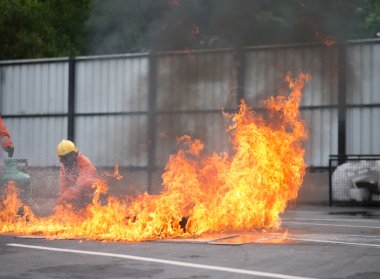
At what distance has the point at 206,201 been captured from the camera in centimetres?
1286

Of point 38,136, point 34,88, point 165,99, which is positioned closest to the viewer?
point 165,99

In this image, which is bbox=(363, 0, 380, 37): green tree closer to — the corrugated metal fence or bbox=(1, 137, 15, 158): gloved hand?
the corrugated metal fence

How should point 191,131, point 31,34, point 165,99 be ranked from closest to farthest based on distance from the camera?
point 165,99, point 191,131, point 31,34

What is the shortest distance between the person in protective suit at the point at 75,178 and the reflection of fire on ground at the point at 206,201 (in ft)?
0.54

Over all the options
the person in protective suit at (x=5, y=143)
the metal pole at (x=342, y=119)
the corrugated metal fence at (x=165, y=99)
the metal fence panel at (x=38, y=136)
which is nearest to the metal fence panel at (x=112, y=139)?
the corrugated metal fence at (x=165, y=99)

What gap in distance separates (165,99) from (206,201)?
11236 millimetres

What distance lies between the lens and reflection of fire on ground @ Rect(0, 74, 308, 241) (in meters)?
12.2

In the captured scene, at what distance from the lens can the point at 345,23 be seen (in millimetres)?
15586

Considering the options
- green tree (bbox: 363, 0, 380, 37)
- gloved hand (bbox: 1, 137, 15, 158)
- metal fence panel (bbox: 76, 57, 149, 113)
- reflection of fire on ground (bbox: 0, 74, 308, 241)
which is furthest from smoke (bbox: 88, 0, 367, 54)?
metal fence panel (bbox: 76, 57, 149, 113)

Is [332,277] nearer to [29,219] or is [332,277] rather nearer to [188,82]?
[29,219]

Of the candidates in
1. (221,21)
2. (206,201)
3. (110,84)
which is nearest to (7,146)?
(206,201)

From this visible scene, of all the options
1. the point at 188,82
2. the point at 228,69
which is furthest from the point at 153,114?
the point at 188,82

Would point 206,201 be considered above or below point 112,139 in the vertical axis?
below

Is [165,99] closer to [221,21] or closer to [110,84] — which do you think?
[110,84]
